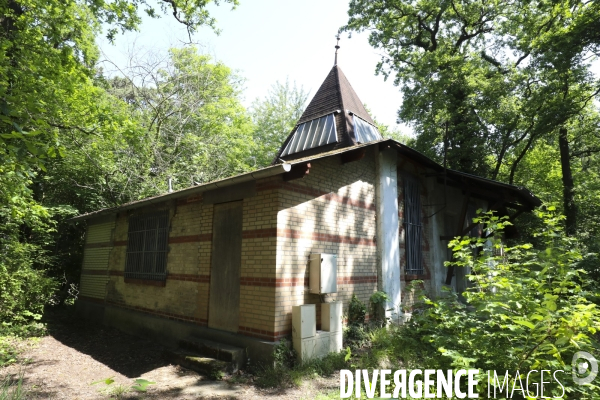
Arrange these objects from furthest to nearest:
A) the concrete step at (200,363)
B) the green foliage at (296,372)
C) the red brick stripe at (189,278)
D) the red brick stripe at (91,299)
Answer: the red brick stripe at (91,299), the red brick stripe at (189,278), the concrete step at (200,363), the green foliage at (296,372)

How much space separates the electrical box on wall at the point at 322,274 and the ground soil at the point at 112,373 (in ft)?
4.93

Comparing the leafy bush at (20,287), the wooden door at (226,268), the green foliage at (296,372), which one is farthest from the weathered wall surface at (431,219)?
the leafy bush at (20,287)

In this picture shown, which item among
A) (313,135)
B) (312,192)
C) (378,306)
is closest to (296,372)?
(378,306)

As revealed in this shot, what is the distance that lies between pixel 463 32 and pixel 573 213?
9.82 metres

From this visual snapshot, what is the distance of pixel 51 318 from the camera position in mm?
10789

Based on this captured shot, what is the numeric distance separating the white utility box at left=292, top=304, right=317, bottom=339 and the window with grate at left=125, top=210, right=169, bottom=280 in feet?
12.7

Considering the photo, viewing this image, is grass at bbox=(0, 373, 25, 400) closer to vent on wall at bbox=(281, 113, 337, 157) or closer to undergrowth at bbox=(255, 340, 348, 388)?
undergrowth at bbox=(255, 340, 348, 388)

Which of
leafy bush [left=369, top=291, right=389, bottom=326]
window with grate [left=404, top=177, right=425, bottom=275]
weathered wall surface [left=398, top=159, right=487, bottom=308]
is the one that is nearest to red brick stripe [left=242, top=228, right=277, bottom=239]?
leafy bush [left=369, top=291, right=389, bottom=326]

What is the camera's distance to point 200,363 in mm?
5914

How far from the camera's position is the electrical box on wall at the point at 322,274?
20.9 ft

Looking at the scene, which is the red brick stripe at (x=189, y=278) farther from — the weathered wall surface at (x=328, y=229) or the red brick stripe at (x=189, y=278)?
the weathered wall surface at (x=328, y=229)

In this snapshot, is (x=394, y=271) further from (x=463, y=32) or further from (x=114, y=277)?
(x=463, y=32)

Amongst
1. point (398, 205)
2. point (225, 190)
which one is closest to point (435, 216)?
point (398, 205)

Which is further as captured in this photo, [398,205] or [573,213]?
[573,213]
